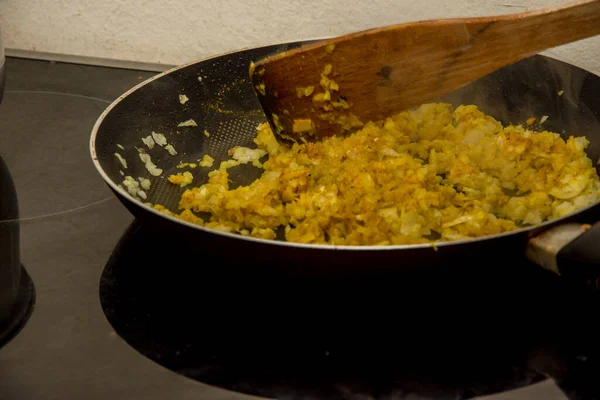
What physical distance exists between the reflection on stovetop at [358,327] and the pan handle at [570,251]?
0.06m

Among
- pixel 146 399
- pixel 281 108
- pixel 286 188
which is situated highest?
pixel 281 108

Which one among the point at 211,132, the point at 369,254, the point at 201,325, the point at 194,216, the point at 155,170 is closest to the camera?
the point at 369,254

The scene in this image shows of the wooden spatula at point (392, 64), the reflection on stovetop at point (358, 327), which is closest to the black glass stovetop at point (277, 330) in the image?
the reflection on stovetop at point (358, 327)

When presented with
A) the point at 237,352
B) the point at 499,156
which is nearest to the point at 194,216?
the point at 237,352

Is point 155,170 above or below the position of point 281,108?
below

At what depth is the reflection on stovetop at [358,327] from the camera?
844 mm

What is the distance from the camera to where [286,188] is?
3.81 feet

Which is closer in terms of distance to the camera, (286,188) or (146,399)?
(146,399)

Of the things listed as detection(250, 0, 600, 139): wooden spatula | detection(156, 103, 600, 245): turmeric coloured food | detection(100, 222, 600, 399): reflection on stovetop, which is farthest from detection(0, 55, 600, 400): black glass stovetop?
detection(250, 0, 600, 139): wooden spatula

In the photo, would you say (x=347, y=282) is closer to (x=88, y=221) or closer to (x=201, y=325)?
(x=201, y=325)

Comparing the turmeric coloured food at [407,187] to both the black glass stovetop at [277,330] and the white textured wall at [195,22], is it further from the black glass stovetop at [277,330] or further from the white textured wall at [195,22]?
the white textured wall at [195,22]

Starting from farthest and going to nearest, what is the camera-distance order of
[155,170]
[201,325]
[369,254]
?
[155,170]
[201,325]
[369,254]

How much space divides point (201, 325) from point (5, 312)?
292mm

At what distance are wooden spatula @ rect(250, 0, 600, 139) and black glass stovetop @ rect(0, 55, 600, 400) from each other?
1.15 feet
